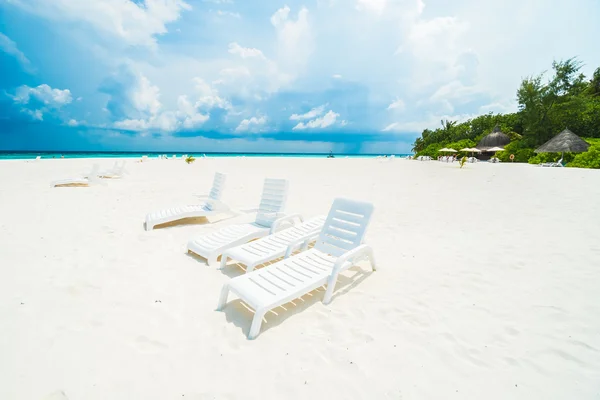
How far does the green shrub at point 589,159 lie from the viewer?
65.8 ft

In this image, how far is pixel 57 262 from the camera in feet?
13.6

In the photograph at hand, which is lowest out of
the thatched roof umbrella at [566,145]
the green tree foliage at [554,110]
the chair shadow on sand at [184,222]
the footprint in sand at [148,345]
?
the chair shadow on sand at [184,222]

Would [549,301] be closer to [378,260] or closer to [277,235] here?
[378,260]

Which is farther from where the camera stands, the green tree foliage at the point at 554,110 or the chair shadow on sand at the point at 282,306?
the green tree foliage at the point at 554,110

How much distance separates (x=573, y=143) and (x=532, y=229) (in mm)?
26330

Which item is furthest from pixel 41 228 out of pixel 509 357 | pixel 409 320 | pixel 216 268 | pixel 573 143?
pixel 573 143

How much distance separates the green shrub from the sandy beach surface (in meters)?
21.4

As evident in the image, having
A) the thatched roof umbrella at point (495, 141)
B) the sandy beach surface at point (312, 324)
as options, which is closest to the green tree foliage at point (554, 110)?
the thatched roof umbrella at point (495, 141)

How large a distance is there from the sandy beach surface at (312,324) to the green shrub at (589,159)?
21.4 metres

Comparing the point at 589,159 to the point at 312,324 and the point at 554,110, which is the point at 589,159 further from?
the point at 312,324

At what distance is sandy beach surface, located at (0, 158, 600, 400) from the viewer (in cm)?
222

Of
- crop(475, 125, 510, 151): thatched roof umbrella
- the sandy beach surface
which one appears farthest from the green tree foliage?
the sandy beach surface

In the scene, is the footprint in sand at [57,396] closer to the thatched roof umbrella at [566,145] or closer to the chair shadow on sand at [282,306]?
the chair shadow on sand at [282,306]

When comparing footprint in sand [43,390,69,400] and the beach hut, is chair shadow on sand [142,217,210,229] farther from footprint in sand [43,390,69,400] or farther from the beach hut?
the beach hut
